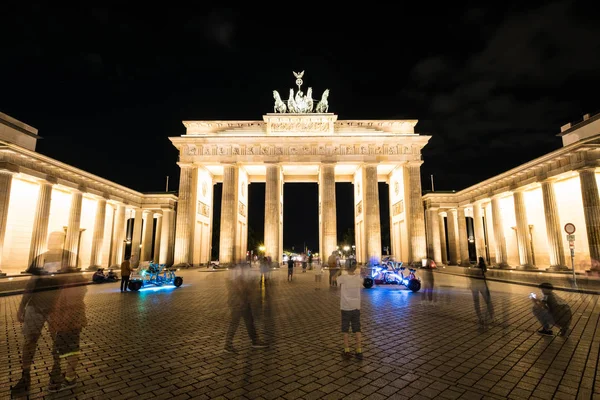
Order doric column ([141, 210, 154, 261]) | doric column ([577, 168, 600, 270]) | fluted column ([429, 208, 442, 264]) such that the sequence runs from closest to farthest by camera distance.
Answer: doric column ([577, 168, 600, 270])
fluted column ([429, 208, 442, 264])
doric column ([141, 210, 154, 261])

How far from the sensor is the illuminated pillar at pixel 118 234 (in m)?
35.2

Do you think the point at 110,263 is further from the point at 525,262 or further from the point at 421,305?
the point at 525,262

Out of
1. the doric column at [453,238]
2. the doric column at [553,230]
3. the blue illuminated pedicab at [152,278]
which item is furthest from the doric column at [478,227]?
the blue illuminated pedicab at [152,278]

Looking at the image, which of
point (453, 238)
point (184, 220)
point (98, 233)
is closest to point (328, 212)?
point (184, 220)

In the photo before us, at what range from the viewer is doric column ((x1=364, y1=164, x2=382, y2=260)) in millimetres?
34750

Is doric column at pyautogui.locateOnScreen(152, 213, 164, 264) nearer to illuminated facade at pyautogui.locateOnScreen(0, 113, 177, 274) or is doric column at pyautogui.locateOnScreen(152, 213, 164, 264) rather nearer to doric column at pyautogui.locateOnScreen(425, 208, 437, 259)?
illuminated facade at pyautogui.locateOnScreen(0, 113, 177, 274)

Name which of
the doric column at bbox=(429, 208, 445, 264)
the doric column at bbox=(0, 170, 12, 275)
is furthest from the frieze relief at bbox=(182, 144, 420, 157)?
the doric column at bbox=(0, 170, 12, 275)

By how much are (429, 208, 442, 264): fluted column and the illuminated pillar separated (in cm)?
3955

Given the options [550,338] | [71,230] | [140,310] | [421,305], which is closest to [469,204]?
[421,305]

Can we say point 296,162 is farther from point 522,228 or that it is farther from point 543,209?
point 543,209

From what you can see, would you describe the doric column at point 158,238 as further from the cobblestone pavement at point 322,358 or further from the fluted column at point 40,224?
the cobblestone pavement at point 322,358

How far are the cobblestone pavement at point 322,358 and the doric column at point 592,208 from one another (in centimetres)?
1518

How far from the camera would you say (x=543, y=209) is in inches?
1177

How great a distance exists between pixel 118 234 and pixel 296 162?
78.2ft
